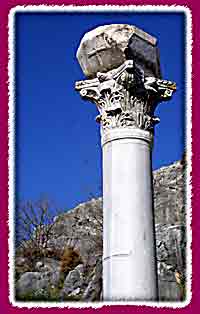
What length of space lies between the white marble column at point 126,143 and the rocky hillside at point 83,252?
7629 millimetres

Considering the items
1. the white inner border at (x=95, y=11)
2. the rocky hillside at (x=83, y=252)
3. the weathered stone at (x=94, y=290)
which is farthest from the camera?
the rocky hillside at (x=83, y=252)

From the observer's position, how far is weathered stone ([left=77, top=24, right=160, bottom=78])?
7.65m

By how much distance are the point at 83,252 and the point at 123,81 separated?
34843mm

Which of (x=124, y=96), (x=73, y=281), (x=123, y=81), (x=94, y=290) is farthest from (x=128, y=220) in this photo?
(x=73, y=281)

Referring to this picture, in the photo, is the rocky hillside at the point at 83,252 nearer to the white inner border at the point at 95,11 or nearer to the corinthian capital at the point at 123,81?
the corinthian capital at the point at 123,81

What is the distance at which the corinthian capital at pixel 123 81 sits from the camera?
7672 mm

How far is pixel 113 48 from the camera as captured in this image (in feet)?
25.2

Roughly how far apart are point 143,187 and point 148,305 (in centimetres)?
218

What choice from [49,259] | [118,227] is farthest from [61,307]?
[49,259]

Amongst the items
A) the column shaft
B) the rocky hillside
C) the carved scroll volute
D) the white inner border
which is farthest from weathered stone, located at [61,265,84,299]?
the white inner border

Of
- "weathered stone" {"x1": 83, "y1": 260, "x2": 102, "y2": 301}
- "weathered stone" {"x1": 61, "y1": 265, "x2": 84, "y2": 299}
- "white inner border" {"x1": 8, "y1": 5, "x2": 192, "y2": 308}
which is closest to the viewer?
"white inner border" {"x1": 8, "y1": 5, "x2": 192, "y2": 308}

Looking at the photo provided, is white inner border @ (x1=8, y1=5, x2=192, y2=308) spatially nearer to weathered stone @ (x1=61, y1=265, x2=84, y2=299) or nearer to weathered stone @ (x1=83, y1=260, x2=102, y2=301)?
weathered stone @ (x1=83, y1=260, x2=102, y2=301)

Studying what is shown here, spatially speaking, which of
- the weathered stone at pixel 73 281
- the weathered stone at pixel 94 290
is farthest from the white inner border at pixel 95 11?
the weathered stone at pixel 73 281

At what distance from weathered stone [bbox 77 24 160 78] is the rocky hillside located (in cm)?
801
